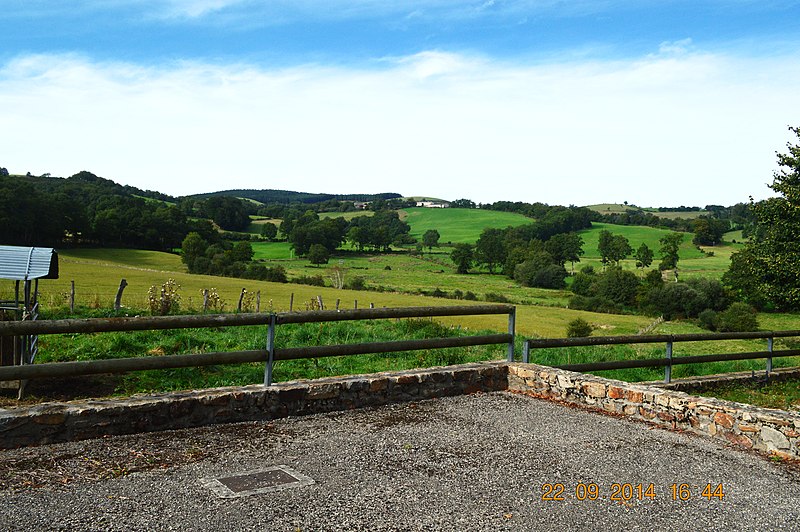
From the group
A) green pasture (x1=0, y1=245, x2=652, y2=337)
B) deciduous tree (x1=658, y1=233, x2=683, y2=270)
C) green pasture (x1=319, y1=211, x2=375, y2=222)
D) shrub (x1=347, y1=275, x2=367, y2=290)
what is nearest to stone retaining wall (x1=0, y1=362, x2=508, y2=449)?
green pasture (x1=0, y1=245, x2=652, y2=337)

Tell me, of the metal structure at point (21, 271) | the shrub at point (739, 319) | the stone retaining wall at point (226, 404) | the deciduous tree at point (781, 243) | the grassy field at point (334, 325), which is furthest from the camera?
the shrub at point (739, 319)

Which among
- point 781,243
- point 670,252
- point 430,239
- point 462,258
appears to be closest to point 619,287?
point 670,252

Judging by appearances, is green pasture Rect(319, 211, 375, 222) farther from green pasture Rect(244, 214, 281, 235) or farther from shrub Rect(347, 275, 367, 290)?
shrub Rect(347, 275, 367, 290)

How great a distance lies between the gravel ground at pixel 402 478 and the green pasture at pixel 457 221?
409 feet

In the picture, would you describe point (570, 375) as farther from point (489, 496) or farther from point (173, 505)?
point (173, 505)

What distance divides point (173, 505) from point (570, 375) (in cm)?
520

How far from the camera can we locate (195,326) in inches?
250

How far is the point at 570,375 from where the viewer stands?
8109 mm

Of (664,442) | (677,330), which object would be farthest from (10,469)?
(677,330)

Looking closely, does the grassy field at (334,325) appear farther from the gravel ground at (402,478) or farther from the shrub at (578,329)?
the gravel ground at (402,478)

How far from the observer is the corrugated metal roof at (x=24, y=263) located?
31.0 ft

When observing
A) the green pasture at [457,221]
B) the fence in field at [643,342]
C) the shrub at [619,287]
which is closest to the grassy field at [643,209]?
the green pasture at [457,221]

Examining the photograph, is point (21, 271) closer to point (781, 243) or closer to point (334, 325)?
point (334, 325)

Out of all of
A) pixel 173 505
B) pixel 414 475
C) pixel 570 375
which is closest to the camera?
pixel 173 505
